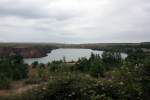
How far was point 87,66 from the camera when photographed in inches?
834

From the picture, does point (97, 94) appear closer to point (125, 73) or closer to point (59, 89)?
point (59, 89)

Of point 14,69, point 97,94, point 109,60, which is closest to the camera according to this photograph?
point 97,94

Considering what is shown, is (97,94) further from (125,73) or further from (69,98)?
(125,73)

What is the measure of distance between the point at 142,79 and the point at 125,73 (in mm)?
601

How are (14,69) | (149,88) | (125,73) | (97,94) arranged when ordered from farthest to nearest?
1. (14,69)
2. (125,73)
3. (149,88)
4. (97,94)

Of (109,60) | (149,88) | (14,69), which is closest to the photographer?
(149,88)

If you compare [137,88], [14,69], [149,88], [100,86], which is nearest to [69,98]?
[100,86]

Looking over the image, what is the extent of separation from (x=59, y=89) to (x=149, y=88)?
2628mm

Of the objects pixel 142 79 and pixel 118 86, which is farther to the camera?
pixel 142 79

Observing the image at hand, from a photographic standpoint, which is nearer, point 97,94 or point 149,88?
point 97,94

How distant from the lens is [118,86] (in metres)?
8.92

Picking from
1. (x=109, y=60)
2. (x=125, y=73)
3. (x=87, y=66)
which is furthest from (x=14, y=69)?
(x=125, y=73)

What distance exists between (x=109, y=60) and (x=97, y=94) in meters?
18.6

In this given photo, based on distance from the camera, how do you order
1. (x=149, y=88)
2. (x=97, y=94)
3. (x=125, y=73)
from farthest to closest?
(x=125, y=73), (x=149, y=88), (x=97, y=94)
